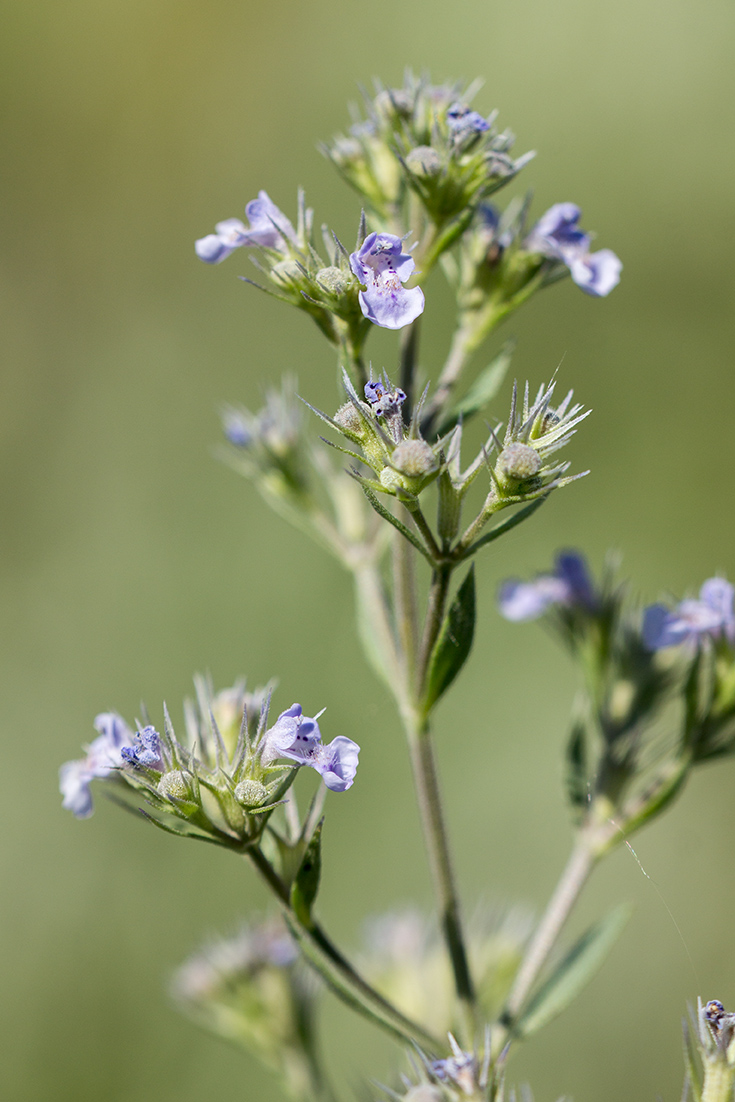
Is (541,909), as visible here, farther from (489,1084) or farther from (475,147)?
(475,147)

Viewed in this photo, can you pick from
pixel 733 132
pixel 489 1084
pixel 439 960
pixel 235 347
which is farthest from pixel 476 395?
pixel 733 132

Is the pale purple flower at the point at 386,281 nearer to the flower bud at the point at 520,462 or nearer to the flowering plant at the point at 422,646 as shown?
the flowering plant at the point at 422,646

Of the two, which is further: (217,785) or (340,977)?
(340,977)

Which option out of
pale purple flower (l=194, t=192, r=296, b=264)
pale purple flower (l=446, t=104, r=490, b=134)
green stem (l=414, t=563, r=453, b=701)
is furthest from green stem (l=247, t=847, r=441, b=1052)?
pale purple flower (l=446, t=104, r=490, b=134)

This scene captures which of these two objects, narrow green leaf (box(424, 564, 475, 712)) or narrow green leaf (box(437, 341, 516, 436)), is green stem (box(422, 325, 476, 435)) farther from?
narrow green leaf (box(424, 564, 475, 712))

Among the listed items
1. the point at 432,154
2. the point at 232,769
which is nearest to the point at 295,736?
the point at 232,769

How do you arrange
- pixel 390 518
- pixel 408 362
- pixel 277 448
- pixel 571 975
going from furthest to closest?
pixel 277 448 → pixel 571 975 → pixel 408 362 → pixel 390 518

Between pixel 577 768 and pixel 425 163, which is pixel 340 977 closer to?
pixel 577 768
